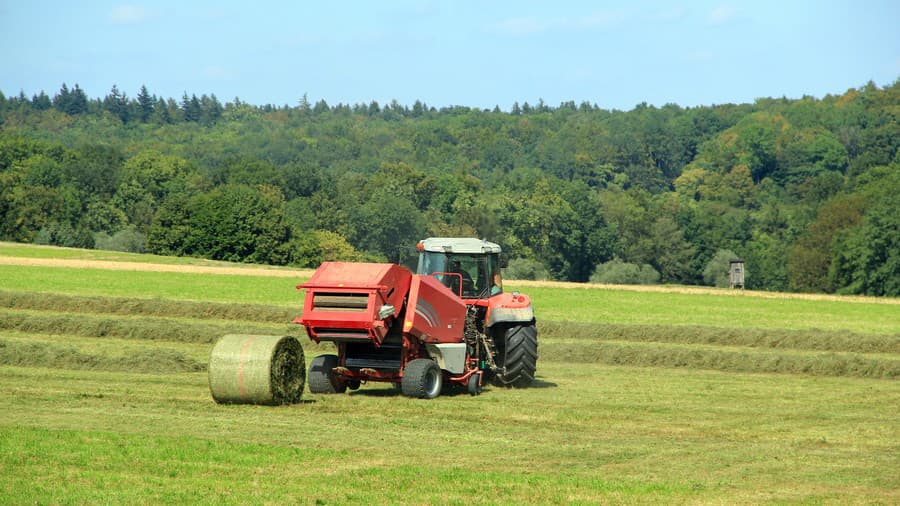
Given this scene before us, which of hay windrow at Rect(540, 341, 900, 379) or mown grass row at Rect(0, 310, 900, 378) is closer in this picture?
mown grass row at Rect(0, 310, 900, 378)

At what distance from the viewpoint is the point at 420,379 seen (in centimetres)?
1741

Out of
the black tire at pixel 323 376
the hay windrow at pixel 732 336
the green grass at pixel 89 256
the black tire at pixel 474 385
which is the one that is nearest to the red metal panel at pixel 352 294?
the black tire at pixel 323 376

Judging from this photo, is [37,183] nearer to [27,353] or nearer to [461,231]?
[461,231]

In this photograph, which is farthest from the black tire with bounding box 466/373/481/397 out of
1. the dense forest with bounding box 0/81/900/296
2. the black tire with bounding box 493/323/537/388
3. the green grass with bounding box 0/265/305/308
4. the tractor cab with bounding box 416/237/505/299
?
the dense forest with bounding box 0/81/900/296

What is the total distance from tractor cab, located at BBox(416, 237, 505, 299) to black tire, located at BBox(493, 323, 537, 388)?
0.85 m

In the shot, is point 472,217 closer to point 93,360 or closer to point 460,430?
point 93,360

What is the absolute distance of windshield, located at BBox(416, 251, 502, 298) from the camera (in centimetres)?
1966

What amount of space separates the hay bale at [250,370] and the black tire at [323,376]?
1769mm

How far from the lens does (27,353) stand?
69.9ft

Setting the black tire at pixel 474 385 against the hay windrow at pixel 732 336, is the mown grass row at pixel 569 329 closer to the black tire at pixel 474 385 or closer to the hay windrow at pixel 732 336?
the hay windrow at pixel 732 336

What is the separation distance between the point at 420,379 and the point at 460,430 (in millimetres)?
2782

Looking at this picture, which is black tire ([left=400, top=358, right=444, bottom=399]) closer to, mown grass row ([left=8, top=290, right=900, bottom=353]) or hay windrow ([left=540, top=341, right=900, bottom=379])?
hay windrow ([left=540, top=341, right=900, bottom=379])

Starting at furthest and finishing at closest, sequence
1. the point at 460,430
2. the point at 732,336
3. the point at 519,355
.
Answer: the point at 732,336, the point at 519,355, the point at 460,430

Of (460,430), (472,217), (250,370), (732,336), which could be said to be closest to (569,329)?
(732,336)
